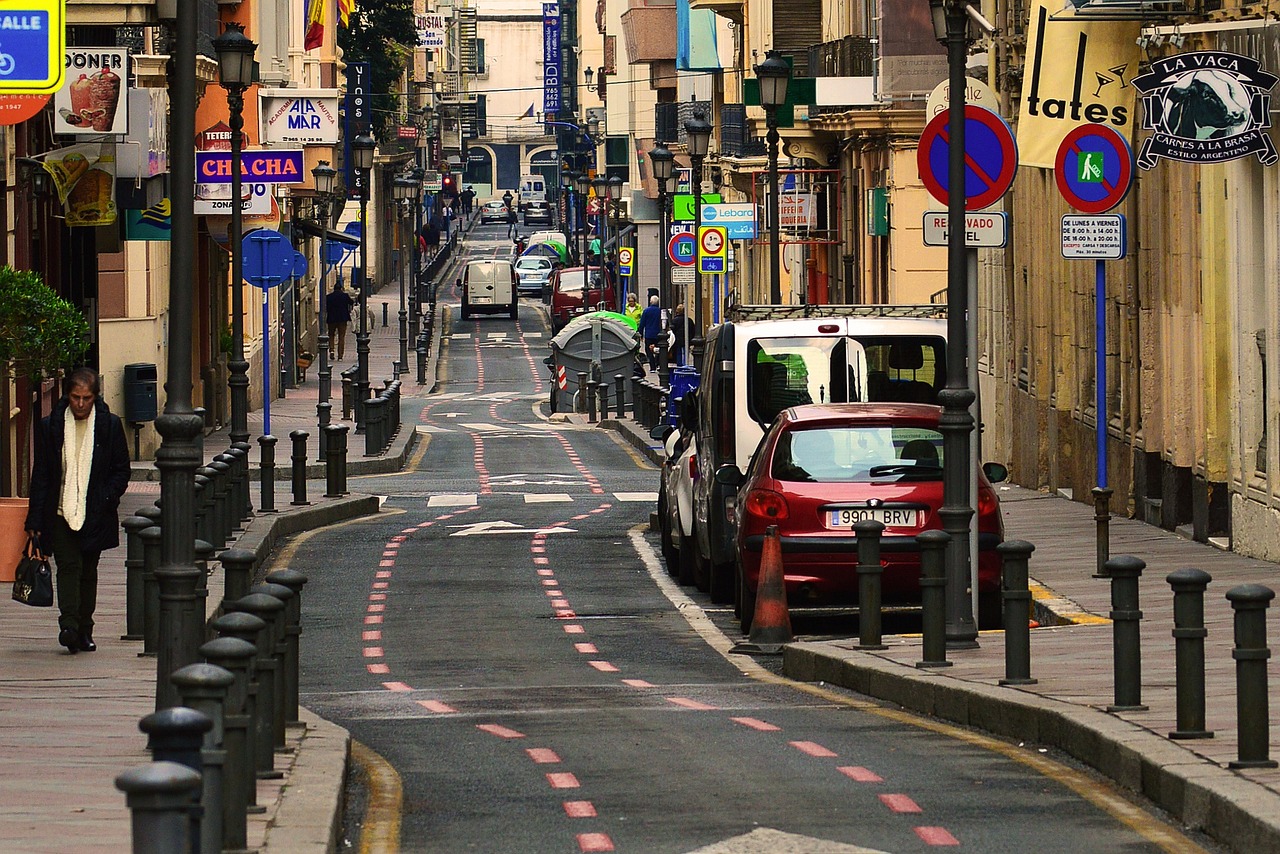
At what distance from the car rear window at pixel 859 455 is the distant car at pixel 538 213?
6164 inches

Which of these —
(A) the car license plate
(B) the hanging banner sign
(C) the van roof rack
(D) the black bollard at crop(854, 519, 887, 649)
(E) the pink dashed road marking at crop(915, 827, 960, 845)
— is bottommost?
(E) the pink dashed road marking at crop(915, 827, 960, 845)

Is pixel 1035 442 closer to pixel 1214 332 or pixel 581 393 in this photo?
pixel 1214 332

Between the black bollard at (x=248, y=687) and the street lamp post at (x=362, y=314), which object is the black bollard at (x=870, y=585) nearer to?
the black bollard at (x=248, y=687)

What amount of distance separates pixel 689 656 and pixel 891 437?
1.91 metres

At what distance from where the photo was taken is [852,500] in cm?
1634

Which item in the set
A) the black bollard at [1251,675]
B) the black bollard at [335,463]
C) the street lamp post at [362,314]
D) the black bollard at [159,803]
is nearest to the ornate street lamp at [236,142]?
the black bollard at [335,463]

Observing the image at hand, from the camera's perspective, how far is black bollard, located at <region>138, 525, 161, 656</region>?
46.8 ft

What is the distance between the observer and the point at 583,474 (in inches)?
1478

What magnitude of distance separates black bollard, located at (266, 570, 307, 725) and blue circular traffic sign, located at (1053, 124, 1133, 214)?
329 inches

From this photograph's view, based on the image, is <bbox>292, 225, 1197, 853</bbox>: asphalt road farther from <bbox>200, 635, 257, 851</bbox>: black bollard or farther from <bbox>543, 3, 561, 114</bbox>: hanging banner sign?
<bbox>543, 3, 561, 114</bbox>: hanging banner sign

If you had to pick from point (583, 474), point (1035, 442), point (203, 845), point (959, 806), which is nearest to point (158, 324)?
point (583, 474)

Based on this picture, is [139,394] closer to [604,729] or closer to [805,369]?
[805,369]

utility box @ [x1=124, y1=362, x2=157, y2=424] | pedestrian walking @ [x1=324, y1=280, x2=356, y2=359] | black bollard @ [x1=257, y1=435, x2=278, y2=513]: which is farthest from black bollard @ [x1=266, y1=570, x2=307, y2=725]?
pedestrian walking @ [x1=324, y1=280, x2=356, y2=359]

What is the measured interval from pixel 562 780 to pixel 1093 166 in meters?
8.58
